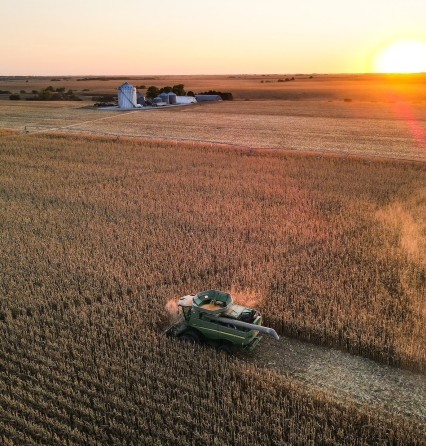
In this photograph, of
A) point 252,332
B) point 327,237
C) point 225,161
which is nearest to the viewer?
point 252,332

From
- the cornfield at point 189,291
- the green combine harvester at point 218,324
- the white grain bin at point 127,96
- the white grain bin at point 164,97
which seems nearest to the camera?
the cornfield at point 189,291

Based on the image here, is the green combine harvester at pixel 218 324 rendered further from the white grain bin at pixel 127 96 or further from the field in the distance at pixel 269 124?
the white grain bin at pixel 127 96

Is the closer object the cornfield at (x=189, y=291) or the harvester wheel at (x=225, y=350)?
the cornfield at (x=189, y=291)

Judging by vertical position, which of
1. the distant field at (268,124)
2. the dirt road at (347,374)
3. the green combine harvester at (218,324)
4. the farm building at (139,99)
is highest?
the farm building at (139,99)

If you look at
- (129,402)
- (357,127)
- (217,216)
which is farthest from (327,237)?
(357,127)

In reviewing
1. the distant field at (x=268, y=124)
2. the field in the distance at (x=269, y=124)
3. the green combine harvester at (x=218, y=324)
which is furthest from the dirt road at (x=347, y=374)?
the distant field at (x=268, y=124)

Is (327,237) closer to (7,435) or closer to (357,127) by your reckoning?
(7,435)

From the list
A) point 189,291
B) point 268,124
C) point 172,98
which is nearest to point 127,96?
point 172,98
